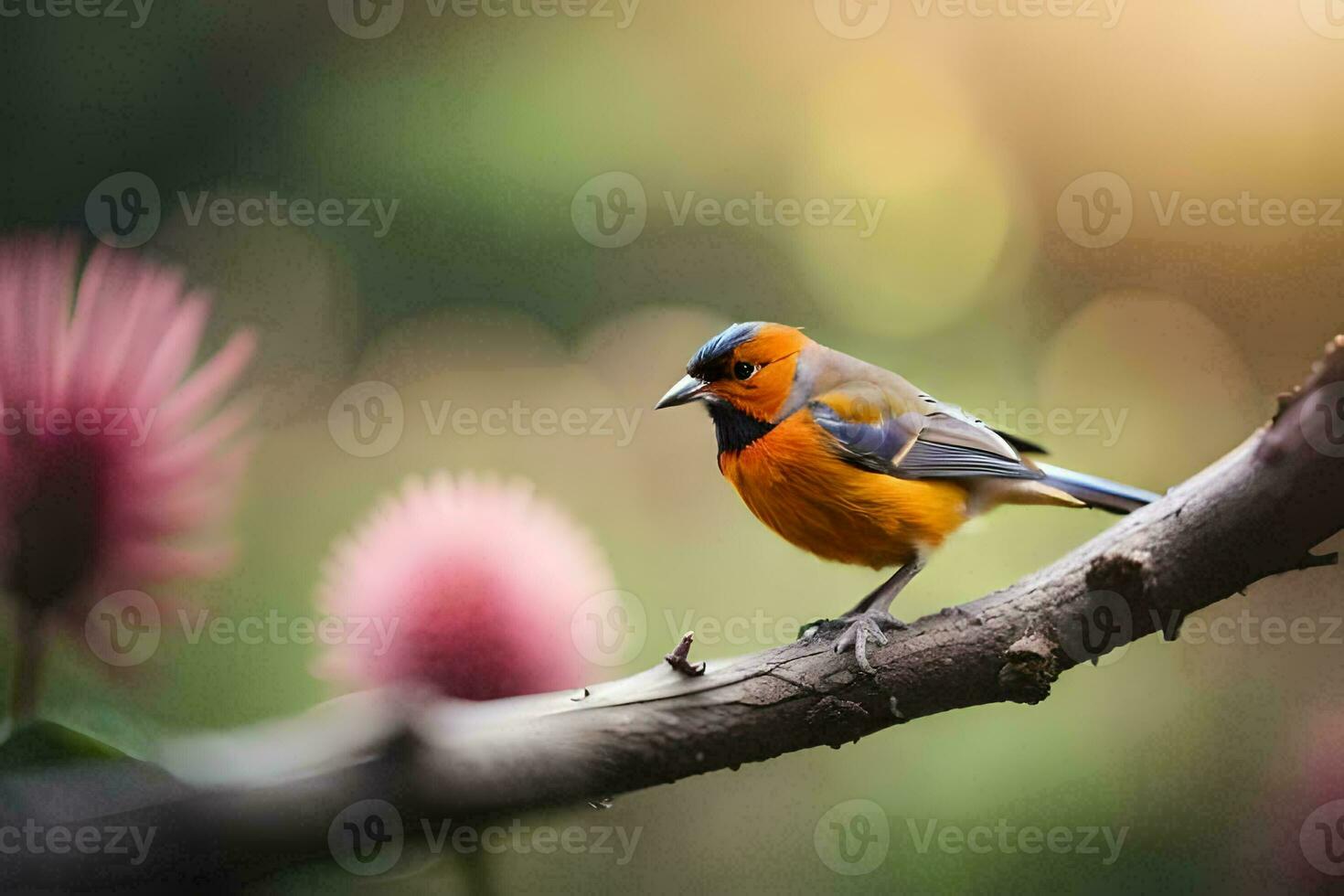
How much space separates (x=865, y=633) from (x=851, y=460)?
0.56ft

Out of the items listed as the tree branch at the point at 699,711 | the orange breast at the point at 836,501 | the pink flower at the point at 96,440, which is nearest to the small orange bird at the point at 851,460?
the orange breast at the point at 836,501

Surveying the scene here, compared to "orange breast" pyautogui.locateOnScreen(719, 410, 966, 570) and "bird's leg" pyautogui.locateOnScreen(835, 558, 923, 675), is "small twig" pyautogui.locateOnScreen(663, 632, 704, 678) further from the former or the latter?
"orange breast" pyautogui.locateOnScreen(719, 410, 966, 570)

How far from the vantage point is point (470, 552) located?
82cm

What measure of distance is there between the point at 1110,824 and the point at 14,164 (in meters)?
1.44

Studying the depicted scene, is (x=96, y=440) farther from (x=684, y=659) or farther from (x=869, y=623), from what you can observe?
(x=869, y=623)

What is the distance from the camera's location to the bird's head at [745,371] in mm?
887

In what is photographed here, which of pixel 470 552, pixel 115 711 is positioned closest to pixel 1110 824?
pixel 470 552

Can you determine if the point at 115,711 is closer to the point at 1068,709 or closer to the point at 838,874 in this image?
the point at 838,874

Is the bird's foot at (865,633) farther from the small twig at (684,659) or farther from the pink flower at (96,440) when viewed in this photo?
the pink flower at (96,440)

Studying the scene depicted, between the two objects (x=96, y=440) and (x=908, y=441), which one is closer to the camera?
(x=96, y=440)

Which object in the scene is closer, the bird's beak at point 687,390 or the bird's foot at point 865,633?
the bird's foot at point 865,633

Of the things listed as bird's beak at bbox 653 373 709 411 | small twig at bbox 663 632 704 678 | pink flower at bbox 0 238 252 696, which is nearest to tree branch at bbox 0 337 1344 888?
small twig at bbox 663 632 704 678

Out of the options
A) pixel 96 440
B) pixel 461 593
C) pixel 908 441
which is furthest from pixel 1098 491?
pixel 96 440

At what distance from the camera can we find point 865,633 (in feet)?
2.47
